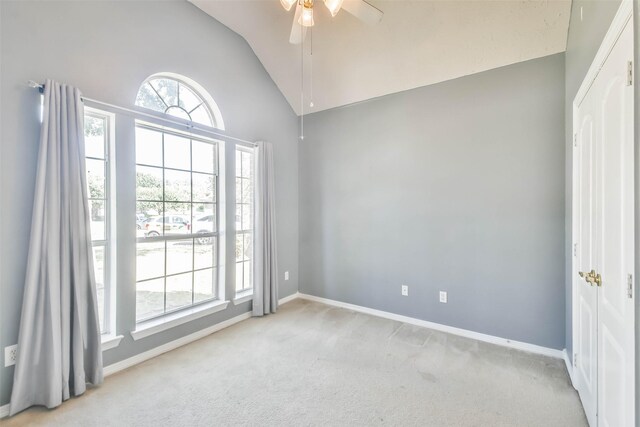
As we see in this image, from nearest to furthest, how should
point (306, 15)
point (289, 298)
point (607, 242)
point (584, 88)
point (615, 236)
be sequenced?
point (615, 236)
point (607, 242)
point (584, 88)
point (306, 15)
point (289, 298)

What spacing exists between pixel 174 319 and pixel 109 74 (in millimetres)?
2159

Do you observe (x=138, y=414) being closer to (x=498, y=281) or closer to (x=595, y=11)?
(x=498, y=281)

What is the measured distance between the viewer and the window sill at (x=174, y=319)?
2.37 meters

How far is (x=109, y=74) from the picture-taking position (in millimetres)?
2154

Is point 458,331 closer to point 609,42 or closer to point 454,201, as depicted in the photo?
point 454,201

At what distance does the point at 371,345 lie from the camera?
267cm

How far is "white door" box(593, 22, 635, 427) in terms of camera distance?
1.07 m

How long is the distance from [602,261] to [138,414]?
9.37 ft

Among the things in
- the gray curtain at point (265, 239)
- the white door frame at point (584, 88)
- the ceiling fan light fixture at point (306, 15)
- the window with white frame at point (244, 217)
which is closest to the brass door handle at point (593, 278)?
the white door frame at point (584, 88)

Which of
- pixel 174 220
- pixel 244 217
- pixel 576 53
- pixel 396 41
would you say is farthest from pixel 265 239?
pixel 576 53

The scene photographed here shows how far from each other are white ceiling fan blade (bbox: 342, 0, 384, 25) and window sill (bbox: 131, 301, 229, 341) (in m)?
2.92

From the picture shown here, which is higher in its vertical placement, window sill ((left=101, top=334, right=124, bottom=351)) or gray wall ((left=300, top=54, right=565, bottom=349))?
gray wall ((left=300, top=54, right=565, bottom=349))

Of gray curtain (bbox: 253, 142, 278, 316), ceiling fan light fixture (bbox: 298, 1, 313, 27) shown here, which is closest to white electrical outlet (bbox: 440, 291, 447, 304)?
gray curtain (bbox: 253, 142, 278, 316)

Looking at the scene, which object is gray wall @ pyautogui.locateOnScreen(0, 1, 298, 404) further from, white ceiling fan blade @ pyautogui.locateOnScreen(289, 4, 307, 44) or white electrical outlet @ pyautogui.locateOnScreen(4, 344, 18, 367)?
white ceiling fan blade @ pyautogui.locateOnScreen(289, 4, 307, 44)
